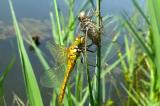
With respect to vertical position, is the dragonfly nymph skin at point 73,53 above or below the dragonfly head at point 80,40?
below

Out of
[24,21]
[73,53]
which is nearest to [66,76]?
[73,53]

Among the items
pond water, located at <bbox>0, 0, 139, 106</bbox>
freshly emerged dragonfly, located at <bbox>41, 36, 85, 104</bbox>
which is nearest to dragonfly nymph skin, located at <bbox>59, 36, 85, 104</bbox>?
freshly emerged dragonfly, located at <bbox>41, 36, 85, 104</bbox>

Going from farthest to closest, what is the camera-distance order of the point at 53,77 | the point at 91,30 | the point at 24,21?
the point at 24,21 < the point at 53,77 < the point at 91,30

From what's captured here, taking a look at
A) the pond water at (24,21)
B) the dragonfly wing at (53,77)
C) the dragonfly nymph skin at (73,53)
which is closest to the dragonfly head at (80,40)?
the dragonfly nymph skin at (73,53)

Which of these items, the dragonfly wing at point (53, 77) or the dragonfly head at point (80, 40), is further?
the dragonfly wing at point (53, 77)

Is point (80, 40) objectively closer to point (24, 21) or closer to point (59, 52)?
point (59, 52)

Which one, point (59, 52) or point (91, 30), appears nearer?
point (91, 30)

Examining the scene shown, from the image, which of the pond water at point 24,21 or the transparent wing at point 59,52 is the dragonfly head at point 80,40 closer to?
the transparent wing at point 59,52
